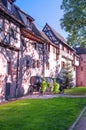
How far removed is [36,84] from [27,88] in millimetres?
1961

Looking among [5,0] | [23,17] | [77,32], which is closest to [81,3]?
[77,32]

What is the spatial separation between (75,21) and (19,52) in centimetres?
966

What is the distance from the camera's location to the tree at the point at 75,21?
32.3 m

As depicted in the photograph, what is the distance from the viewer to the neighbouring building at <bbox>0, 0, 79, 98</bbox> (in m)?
23.2

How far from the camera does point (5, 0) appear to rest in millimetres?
25391

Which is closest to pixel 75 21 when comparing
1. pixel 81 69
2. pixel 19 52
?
pixel 19 52

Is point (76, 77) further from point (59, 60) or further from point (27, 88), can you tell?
point (27, 88)

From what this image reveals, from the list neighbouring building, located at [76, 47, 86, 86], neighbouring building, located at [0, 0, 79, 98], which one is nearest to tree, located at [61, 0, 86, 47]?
neighbouring building, located at [0, 0, 79, 98]

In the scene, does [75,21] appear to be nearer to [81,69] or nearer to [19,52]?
[19,52]

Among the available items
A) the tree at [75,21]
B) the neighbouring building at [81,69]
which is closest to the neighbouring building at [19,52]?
the tree at [75,21]

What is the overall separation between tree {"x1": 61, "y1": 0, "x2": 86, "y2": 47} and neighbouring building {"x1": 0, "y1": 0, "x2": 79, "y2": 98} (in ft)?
12.9

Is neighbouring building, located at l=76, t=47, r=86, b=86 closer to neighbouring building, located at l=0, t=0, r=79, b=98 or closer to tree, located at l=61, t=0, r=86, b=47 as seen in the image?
neighbouring building, located at l=0, t=0, r=79, b=98

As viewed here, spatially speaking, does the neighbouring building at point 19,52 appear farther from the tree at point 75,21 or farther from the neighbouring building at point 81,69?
the neighbouring building at point 81,69

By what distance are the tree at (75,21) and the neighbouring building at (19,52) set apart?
12.9 ft
